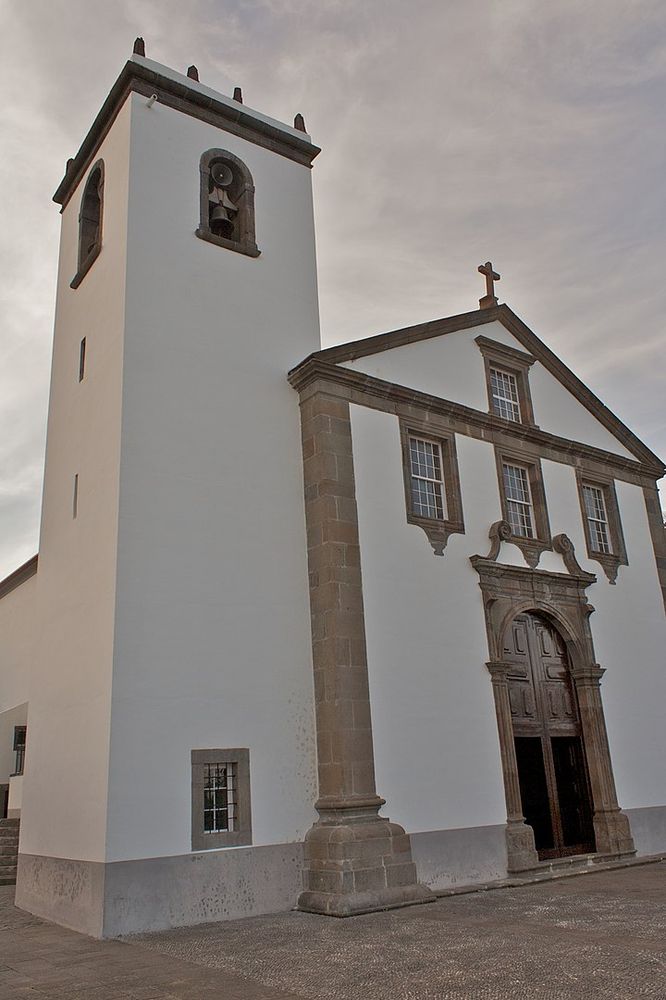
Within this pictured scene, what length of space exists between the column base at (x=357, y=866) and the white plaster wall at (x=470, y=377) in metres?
6.38

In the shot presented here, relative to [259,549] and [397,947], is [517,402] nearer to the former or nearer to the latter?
[259,549]

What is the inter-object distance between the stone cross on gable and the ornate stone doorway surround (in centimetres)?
449

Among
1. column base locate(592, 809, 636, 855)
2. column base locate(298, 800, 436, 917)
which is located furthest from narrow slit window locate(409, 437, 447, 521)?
column base locate(592, 809, 636, 855)

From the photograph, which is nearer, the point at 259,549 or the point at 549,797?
the point at 259,549

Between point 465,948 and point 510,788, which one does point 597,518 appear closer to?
point 510,788

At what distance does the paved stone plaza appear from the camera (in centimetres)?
626

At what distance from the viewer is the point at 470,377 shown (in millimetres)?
14664

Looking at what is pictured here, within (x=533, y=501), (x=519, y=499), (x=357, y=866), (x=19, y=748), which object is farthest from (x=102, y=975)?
(x=19, y=748)

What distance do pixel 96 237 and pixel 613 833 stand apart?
12.4 meters

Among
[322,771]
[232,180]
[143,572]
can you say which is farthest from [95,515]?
[232,180]

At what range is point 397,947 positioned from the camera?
7.69 metres

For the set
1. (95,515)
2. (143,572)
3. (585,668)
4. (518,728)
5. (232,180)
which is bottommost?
(518,728)

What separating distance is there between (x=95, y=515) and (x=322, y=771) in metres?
4.36

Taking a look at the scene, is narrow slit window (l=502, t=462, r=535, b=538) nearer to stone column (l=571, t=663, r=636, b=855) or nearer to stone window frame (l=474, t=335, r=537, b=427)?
stone window frame (l=474, t=335, r=537, b=427)
